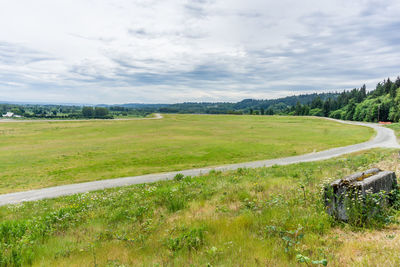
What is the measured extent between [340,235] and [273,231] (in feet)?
4.93

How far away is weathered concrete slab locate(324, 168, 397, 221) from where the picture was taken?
18.4 feet

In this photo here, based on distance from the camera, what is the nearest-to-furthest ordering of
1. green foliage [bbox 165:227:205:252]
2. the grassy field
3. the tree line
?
1. the grassy field
2. green foliage [bbox 165:227:205:252]
3. the tree line

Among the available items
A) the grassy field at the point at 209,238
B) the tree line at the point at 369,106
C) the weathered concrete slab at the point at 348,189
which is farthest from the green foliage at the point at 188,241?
the tree line at the point at 369,106

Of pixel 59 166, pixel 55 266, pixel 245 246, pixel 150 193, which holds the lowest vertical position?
pixel 59 166

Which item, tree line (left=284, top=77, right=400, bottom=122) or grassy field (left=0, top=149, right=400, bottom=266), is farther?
tree line (left=284, top=77, right=400, bottom=122)

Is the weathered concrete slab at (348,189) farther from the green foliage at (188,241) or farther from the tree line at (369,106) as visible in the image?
the tree line at (369,106)

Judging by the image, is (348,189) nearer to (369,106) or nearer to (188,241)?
(188,241)

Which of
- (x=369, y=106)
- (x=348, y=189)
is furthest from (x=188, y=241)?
(x=369, y=106)

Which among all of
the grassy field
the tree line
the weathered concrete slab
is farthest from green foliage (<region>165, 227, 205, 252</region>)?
the tree line

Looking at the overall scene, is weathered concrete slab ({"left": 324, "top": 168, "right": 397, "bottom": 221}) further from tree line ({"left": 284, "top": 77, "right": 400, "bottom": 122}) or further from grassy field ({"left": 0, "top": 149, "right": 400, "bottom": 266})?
tree line ({"left": 284, "top": 77, "right": 400, "bottom": 122})

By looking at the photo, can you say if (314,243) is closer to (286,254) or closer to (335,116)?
(286,254)

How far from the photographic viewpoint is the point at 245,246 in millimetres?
4785

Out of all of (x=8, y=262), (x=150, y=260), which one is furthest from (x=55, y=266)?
(x=150, y=260)

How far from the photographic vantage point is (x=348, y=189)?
5754 millimetres
